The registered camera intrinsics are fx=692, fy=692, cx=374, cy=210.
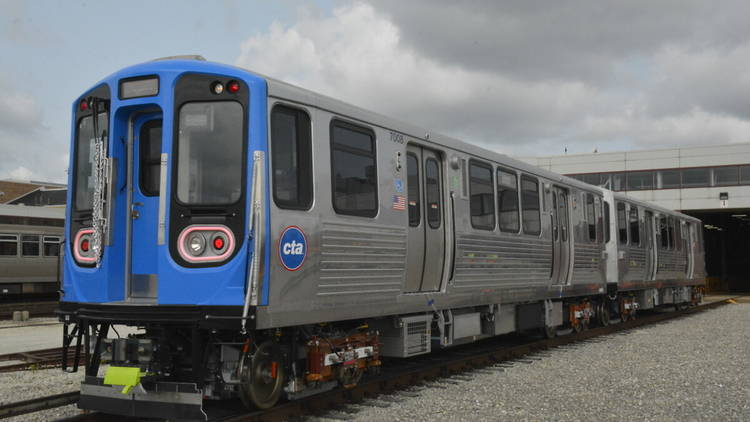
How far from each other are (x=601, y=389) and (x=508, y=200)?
3.46m

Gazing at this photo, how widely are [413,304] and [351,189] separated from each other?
187 cm

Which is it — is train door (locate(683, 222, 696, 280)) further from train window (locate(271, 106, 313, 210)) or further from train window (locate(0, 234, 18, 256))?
train window (locate(0, 234, 18, 256))

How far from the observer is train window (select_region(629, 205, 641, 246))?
17148 millimetres

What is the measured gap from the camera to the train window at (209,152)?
6.18 metres

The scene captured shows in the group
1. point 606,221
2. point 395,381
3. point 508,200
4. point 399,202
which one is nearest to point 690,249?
point 606,221

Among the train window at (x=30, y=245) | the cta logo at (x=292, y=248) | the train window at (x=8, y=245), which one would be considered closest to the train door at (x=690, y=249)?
the cta logo at (x=292, y=248)

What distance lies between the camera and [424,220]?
28.5 ft

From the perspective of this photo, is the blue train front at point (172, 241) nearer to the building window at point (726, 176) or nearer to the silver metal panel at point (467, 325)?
the silver metal panel at point (467, 325)

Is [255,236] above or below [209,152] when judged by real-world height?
below

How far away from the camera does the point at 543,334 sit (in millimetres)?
13938

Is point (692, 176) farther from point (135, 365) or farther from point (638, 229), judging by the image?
point (135, 365)

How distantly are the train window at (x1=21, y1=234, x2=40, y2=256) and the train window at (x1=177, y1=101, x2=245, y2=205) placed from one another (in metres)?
19.5

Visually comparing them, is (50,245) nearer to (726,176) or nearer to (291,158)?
(291,158)

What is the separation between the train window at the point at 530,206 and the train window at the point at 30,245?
18.1m
